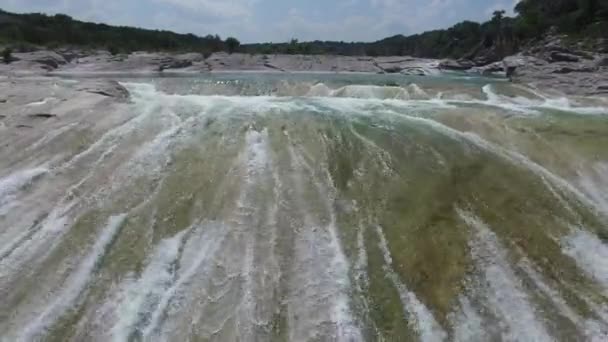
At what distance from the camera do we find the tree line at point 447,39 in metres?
73.1

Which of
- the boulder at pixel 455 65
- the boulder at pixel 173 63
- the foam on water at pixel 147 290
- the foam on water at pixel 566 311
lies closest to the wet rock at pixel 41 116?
the foam on water at pixel 147 290

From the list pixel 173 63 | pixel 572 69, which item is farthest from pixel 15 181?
pixel 173 63

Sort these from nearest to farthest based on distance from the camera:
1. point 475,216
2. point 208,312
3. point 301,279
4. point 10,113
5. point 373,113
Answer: point 208,312 < point 301,279 < point 475,216 < point 10,113 < point 373,113

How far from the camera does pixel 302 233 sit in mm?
8617

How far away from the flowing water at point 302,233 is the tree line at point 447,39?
173 ft

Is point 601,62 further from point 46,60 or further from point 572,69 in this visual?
point 46,60

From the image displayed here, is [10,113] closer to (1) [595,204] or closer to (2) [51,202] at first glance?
(2) [51,202]

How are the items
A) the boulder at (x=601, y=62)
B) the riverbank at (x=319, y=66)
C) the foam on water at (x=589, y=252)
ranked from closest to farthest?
the foam on water at (x=589, y=252) → the riverbank at (x=319, y=66) → the boulder at (x=601, y=62)

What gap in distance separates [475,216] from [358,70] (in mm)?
44149

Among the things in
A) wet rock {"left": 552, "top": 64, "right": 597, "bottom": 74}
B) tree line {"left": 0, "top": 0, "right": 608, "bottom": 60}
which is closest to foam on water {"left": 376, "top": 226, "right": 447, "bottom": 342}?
wet rock {"left": 552, "top": 64, "right": 597, "bottom": 74}

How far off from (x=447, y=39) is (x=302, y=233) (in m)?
124

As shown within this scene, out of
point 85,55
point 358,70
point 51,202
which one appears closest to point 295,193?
point 51,202

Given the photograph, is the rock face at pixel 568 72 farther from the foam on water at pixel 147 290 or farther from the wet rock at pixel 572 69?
the foam on water at pixel 147 290

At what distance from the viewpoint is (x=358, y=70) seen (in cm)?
5150
